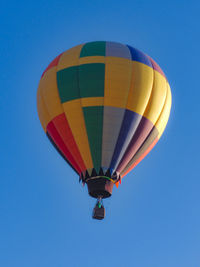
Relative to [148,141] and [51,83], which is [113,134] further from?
[51,83]

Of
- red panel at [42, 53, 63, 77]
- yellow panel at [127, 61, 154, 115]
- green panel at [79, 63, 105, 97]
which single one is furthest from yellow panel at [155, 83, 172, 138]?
red panel at [42, 53, 63, 77]

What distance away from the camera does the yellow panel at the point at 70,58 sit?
2327 cm

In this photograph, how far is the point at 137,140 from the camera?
2234 cm

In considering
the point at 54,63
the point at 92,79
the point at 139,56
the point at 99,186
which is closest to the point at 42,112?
the point at 54,63

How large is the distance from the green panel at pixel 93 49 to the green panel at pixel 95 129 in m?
2.38

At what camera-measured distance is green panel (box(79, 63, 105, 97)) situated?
22344mm

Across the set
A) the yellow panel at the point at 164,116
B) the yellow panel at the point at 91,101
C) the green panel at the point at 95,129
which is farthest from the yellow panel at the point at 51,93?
the yellow panel at the point at 164,116

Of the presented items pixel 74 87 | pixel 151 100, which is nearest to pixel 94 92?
pixel 74 87

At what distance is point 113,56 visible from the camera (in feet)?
76.2

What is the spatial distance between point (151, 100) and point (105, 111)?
190cm

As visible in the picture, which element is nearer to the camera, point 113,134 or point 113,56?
point 113,134

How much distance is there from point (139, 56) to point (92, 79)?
93.9 inches

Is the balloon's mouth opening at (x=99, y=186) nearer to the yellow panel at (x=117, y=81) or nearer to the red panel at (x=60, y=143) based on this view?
the red panel at (x=60, y=143)

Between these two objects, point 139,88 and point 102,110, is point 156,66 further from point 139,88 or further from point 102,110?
point 102,110
